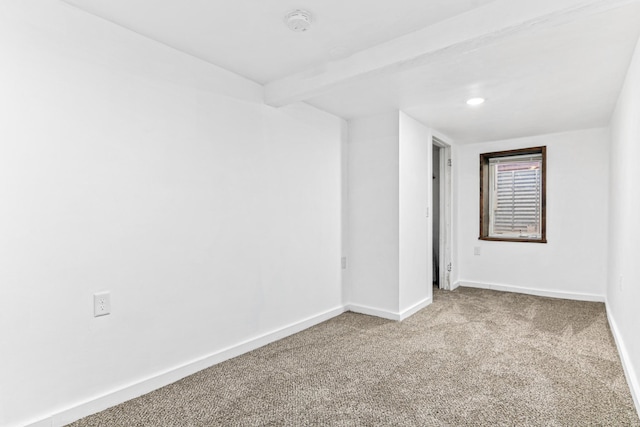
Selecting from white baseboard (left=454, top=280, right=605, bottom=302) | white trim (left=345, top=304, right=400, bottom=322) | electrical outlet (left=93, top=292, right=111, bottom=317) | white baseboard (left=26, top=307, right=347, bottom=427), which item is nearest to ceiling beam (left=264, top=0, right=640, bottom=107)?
electrical outlet (left=93, top=292, right=111, bottom=317)

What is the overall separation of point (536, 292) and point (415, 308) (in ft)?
6.42

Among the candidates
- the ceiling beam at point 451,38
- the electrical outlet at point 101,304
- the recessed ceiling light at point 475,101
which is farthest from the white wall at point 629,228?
the electrical outlet at point 101,304

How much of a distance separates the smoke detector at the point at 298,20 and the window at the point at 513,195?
3.87 m

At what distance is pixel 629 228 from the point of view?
248 centimetres

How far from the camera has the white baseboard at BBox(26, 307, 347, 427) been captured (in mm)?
1896

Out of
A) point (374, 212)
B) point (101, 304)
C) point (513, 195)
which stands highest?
point (513, 195)

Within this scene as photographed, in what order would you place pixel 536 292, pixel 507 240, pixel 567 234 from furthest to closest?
pixel 507 240 < pixel 536 292 < pixel 567 234

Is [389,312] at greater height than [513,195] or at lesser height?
lesser

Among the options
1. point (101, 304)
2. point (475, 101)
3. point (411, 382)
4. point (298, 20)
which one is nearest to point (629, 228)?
point (475, 101)

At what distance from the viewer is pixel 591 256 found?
4406 millimetres

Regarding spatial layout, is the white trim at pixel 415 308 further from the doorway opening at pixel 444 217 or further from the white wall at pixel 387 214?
the doorway opening at pixel 444 217

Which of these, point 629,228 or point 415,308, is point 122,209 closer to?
point 415,308

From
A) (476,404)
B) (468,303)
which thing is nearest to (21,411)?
(476,404)

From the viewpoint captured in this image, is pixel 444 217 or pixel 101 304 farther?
pixel 444 217
